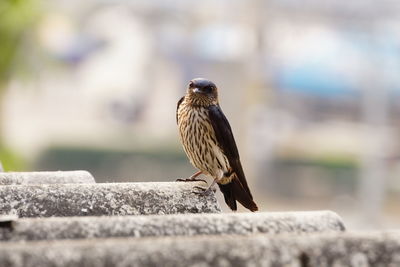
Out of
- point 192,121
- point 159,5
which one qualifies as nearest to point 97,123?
point 159,5

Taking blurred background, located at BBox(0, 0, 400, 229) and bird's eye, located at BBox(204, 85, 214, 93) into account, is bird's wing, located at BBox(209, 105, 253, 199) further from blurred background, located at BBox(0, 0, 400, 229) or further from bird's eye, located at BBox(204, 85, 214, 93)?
blurred background, located at BBox(0, 0, 400, 229)

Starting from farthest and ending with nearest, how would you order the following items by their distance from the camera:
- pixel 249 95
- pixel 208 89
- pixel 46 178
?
1. pixel 249 95
2. pixel 208 89
3. pixel 46 178

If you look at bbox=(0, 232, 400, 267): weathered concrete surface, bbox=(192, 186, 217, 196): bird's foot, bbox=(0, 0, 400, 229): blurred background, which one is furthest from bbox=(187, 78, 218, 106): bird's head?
bbox=(0, 0, 400, 229): blurred background

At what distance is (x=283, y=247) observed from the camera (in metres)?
2.38

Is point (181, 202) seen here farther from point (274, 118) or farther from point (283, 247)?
point (274, 118)

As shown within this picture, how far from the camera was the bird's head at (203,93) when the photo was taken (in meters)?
5.78

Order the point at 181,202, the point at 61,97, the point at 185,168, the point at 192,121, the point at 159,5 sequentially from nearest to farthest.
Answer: the point at 181,202
the point at 192,121
the point at 185,168
the point at 159,5
the point at 61,97

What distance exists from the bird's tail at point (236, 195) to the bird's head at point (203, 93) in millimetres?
421

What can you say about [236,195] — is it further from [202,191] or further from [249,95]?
[249,95]

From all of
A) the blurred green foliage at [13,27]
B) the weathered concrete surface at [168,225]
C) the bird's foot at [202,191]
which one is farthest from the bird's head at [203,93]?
the blurred green foliage at [13,27]

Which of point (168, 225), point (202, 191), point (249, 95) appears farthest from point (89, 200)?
point (249, 95)

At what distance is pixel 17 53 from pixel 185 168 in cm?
1282

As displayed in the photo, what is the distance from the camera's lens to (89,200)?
11.5 ft

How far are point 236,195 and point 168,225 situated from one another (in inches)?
112
